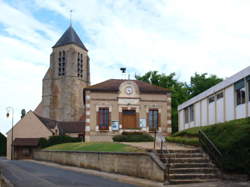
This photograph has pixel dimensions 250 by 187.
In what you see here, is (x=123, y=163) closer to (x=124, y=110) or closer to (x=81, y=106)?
(x=124, y=110)

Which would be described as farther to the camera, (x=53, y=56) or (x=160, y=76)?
(x=53, y=56)

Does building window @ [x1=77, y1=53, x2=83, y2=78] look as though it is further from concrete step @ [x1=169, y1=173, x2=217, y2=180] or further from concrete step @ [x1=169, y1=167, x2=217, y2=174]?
concrete step @ [x1=169, y1=173, x2=217, y2=180]

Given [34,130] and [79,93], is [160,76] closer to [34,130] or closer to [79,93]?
[34,130]

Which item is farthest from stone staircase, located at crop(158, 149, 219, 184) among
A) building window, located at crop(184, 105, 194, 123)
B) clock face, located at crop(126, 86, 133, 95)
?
clock face, located at crop(126, 86, 133, 95)

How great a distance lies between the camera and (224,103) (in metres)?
22.4

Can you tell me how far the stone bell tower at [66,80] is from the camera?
83625mm

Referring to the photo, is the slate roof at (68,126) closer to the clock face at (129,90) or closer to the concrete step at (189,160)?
the clock face at (129,90)

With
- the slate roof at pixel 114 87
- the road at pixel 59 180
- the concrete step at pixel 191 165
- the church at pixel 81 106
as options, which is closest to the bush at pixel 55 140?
the church at pixel 81 106

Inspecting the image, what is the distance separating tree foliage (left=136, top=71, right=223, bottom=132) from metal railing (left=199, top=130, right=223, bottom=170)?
34969 mm

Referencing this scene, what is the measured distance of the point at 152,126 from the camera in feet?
112

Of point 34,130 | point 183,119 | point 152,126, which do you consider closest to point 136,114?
point 152,126

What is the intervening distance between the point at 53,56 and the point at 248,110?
74197mm

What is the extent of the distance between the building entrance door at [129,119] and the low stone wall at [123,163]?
8.07 metres

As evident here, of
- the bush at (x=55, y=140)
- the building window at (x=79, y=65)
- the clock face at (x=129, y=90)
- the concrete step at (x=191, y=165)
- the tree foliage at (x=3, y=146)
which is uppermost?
the building window at (x=79, y=65)
